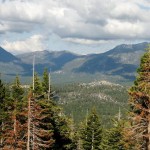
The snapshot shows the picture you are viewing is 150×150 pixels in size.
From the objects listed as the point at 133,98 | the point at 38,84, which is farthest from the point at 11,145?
the point at 133,98

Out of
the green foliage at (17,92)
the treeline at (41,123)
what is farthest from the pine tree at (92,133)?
the green foliage at (17,92)

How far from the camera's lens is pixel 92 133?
65.2 m

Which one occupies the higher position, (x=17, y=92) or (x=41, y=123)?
(x=17, y=92)

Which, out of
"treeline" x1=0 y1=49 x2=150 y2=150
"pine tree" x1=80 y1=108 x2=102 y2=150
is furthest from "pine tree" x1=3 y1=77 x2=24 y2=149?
"pine tree" x1=80 y1=108 x2=102 y2=150

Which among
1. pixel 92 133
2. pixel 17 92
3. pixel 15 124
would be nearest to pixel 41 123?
pixel 15 124

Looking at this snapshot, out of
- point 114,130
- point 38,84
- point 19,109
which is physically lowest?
point 114,130

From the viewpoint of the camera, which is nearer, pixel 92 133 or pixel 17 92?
pixel 17 92

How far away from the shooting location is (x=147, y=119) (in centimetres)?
2117

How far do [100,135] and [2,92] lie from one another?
21.9 m

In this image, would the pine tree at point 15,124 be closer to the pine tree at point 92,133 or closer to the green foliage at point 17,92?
the green foliage at point 17,92

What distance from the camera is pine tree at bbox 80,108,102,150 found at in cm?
6450

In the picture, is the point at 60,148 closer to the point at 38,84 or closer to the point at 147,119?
the point at 38,84

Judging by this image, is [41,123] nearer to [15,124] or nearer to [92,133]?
[15,124]

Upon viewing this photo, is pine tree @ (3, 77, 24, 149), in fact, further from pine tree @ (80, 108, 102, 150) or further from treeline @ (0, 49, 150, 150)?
pine tree @ (80, 108, 102, 150)
